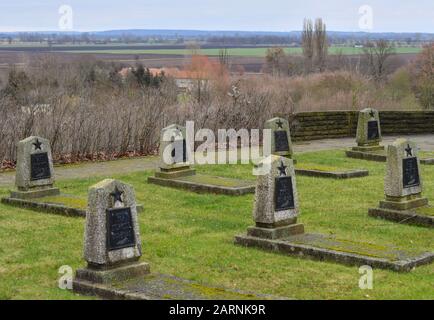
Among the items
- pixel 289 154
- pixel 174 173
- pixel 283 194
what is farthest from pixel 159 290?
pixel 289 154

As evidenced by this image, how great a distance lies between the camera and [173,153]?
1681 centimetres

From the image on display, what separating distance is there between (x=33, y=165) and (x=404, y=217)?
22.1 feet

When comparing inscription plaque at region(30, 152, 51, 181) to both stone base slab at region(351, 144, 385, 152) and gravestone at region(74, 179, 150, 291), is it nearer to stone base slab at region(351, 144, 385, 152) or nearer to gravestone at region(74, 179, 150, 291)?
gravestone at region(74, 179, 150, 291)

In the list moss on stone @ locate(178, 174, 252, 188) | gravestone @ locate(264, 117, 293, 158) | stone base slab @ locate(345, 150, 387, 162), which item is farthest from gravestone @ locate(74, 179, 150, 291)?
stone base slab @ locate(345, 150, 387, 162)

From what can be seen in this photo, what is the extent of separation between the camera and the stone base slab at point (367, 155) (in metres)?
20.8

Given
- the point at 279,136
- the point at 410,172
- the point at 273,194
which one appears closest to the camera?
the point at 273,194

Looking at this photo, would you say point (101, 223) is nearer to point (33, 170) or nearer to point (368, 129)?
point (33, 170)

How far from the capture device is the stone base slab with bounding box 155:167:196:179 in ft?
54.9

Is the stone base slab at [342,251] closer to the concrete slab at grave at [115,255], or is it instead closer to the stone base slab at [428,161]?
the concrete slab at grave at [115,255]

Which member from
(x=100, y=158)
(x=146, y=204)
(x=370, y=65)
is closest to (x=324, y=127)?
(x=100, y=158)

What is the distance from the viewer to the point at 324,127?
88.5ft

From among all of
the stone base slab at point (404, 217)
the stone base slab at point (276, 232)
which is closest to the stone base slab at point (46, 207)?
the stone base slab at point (276, 232)
